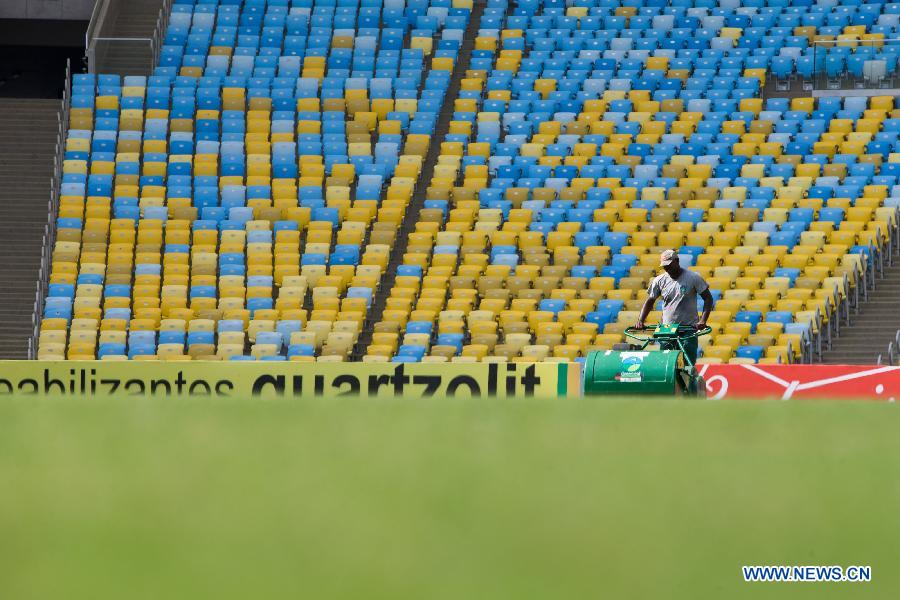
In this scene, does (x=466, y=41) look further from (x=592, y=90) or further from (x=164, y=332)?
(x=164, y=332)

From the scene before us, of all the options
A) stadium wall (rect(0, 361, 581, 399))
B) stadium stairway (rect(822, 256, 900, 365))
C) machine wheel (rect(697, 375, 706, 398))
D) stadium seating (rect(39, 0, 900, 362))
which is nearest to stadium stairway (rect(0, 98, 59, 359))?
stadium seating (rect(39, 0, 900, 362))

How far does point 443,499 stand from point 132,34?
29123mm

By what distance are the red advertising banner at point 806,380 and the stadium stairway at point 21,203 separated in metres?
12.3

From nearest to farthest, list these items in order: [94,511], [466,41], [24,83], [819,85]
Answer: [94,511]
[819,85]
[466,41]
[24,83]

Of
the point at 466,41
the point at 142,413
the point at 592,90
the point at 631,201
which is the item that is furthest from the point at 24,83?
the point at 142,413

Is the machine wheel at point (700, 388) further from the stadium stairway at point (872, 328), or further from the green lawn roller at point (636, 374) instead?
Result: the stadium stairway at point (872, 328)

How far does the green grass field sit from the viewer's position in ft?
12.0

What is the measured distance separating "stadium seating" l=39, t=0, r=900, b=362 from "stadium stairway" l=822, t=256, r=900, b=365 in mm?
516

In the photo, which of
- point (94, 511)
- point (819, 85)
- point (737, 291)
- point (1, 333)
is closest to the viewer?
point (94, 511)

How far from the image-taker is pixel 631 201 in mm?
25656

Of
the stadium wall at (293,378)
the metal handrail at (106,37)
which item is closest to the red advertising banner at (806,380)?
the stadium wall at (293,378)

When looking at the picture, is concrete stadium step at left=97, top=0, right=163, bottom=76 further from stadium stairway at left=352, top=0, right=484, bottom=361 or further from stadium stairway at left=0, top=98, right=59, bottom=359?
stadium stairway at left=352, top=0, right=484, bottom=361

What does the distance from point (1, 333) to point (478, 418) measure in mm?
22441

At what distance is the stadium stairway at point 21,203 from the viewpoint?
25.1m
